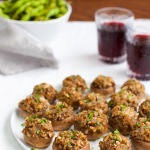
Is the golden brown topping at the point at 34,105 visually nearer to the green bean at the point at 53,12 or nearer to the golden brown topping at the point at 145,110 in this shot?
the golden brown topping at the point at 145,110

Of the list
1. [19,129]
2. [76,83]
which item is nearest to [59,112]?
[19,129]

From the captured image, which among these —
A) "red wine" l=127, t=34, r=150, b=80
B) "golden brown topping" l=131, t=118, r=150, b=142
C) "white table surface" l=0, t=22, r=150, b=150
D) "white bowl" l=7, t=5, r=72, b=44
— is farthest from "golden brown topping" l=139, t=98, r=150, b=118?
"white bowl" l=7, t=5, r=72, b=44

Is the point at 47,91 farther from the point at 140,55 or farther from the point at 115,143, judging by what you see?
the point at 140,55

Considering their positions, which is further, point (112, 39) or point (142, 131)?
point (112, 39)

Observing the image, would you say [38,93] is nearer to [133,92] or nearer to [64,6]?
[133,92]

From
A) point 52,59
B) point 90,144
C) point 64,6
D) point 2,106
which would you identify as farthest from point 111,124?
point 64,6

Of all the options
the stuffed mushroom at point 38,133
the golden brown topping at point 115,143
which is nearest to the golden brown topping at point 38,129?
the stuffed mushroom at point 38,133
